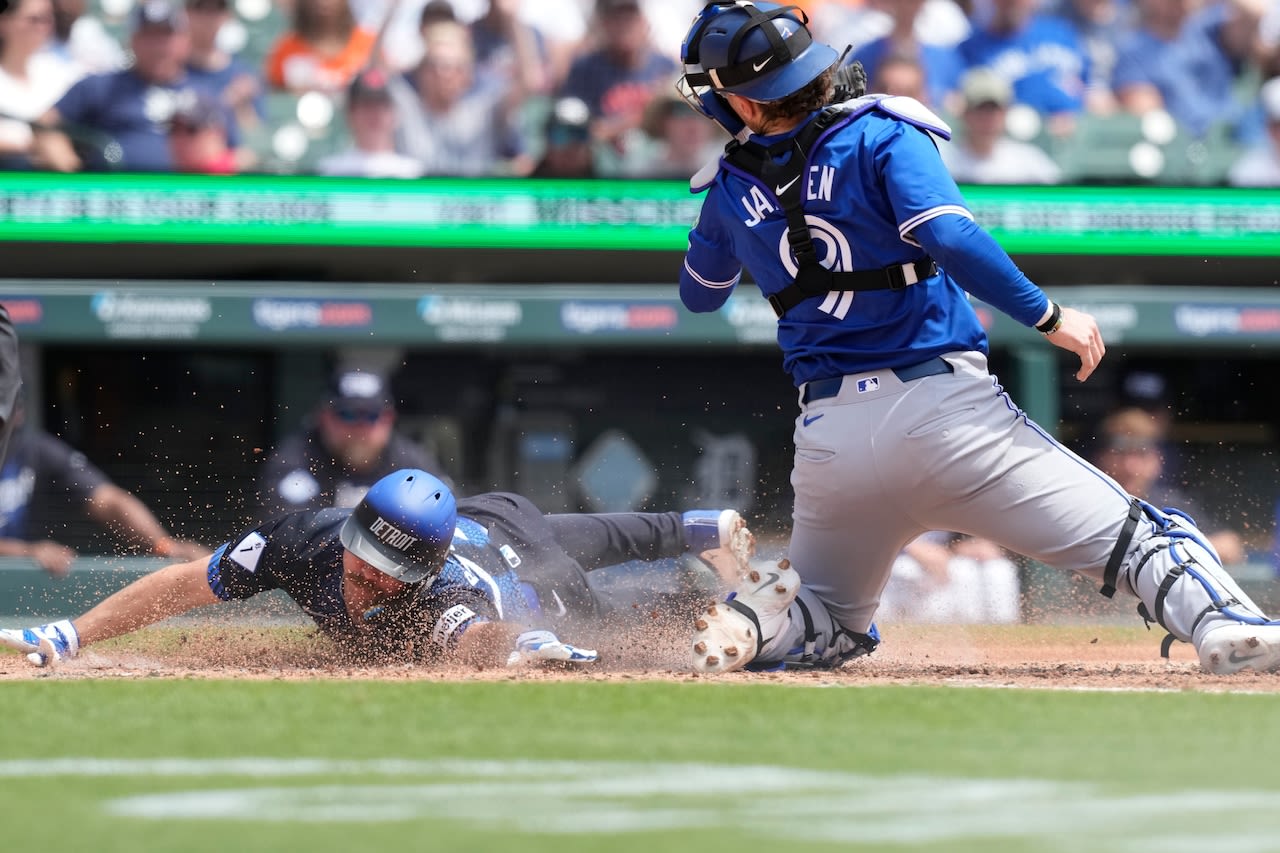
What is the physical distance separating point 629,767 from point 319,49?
712cm

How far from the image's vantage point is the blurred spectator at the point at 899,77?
948 centimetres

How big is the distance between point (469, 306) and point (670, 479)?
1365 mm

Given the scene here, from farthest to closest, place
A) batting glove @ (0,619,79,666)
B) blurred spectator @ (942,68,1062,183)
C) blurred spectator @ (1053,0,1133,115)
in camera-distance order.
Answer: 1. blurred spectator @ (1053,0,1133,115)
2. blurred spectator @ (942,68,1062,183)
3. batting glove @ (0,619,79,666)

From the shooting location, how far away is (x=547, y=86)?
31.1 feet

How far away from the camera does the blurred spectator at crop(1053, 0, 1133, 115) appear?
32.7ft

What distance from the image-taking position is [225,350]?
29.4 ft

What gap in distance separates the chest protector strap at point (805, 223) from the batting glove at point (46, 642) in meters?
2.40

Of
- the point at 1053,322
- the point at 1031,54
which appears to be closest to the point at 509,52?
the point at 1031,54

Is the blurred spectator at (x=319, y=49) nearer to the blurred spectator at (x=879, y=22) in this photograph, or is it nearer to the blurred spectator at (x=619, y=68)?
the blurred spectator at (x=619, y=68)

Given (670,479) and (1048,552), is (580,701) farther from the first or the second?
(670,479)

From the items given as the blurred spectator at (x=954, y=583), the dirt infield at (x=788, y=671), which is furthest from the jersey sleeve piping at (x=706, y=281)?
the blurred spectator at (x=954, y=583)

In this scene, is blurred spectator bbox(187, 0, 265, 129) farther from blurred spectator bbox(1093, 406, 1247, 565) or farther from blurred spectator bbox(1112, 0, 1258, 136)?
blurred spectator bbox(1112, 0, 1258, 136)

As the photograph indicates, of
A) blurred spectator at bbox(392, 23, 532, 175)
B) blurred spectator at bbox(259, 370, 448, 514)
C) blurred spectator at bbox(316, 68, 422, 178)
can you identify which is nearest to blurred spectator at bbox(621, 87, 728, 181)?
blurred spectator at bbox(392, 23, 532, 175)

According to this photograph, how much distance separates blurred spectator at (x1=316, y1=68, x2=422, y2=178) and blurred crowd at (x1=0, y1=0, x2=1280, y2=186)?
1cm
